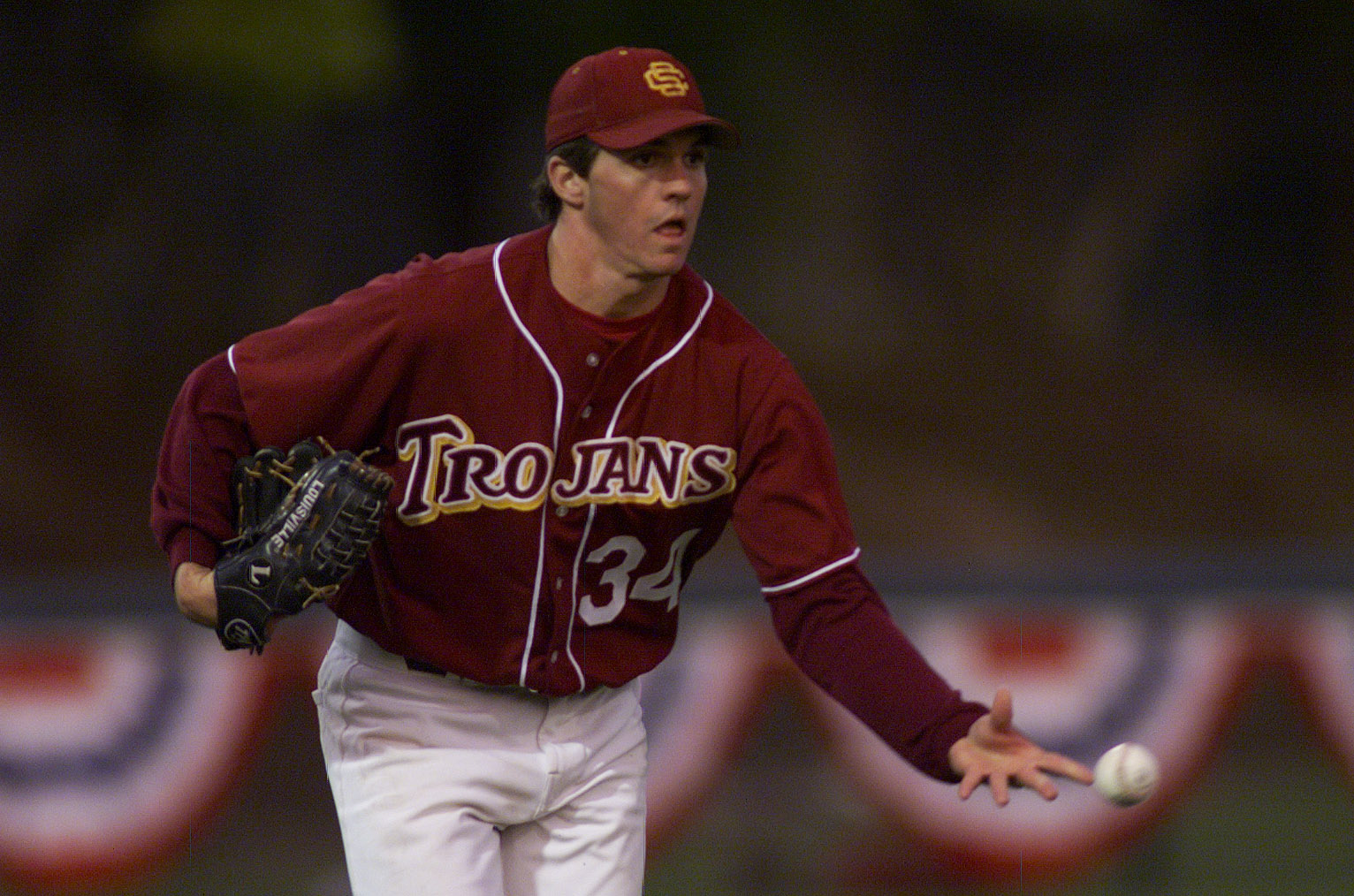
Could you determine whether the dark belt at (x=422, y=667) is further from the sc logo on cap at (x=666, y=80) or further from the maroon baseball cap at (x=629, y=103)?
the sc logo on cap at (x=666, y=80)

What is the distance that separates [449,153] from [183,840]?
17.8ft

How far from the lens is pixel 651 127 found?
3.20 meters

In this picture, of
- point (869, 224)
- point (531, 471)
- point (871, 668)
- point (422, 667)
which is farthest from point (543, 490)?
point (869, 224)

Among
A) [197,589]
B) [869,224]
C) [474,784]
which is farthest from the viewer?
[869,224]

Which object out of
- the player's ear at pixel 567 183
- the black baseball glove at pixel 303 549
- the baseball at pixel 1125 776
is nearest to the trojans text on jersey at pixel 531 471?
the black baseball glove at pixel 303 549

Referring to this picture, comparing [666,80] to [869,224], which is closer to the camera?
[666,80]

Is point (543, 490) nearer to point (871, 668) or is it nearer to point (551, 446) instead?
point (551, 446)

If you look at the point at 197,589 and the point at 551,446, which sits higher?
the point at 551,446

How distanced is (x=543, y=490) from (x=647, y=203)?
1.76 ft

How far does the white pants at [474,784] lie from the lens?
321cm

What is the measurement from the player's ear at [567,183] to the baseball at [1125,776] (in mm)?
1317

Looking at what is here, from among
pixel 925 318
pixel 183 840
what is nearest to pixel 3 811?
pixel 183 840

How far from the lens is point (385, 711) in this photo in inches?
131

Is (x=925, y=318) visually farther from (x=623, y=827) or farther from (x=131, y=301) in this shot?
(x=623, y=827)
